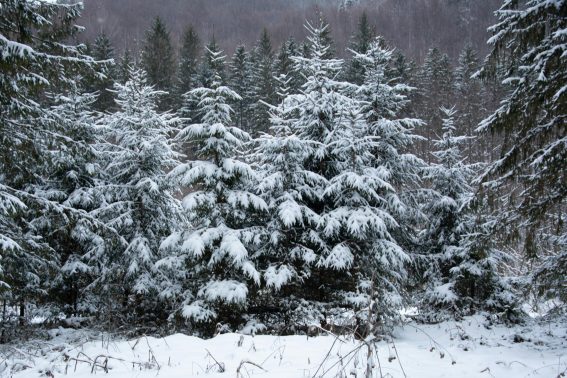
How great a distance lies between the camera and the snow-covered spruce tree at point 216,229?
10.9 m

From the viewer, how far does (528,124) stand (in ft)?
25.7

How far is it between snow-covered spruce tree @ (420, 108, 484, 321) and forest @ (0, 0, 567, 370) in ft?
0.25

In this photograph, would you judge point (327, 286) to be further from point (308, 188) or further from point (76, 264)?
point (76, 264)

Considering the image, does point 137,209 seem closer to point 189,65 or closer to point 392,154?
point 392,154

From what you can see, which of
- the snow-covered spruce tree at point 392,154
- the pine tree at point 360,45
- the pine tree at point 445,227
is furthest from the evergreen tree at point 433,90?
the snow-covered spruce tree at point 392,154

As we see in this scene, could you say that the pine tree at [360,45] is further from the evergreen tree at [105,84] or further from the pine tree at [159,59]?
the evergreen tree at [105,84]

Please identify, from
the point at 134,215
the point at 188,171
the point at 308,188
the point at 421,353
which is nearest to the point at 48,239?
the point at 134,215

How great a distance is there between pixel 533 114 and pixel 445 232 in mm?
8143

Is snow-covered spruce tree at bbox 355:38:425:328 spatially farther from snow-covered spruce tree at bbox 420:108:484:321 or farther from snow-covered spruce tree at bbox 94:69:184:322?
snow-covered spruce tree at bbox 94:69:184:322

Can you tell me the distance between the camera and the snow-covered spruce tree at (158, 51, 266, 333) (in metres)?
10.9

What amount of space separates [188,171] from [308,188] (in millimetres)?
3837

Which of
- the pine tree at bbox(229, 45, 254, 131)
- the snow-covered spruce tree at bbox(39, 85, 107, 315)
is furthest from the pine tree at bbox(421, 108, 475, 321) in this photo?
the pine tree at bbox(229, 45, 254, 131)

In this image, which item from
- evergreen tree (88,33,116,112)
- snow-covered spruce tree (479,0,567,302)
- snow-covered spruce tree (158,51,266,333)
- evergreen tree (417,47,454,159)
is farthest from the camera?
evergreen tree (417,47,454,159)

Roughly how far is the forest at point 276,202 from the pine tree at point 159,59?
33009 mm
